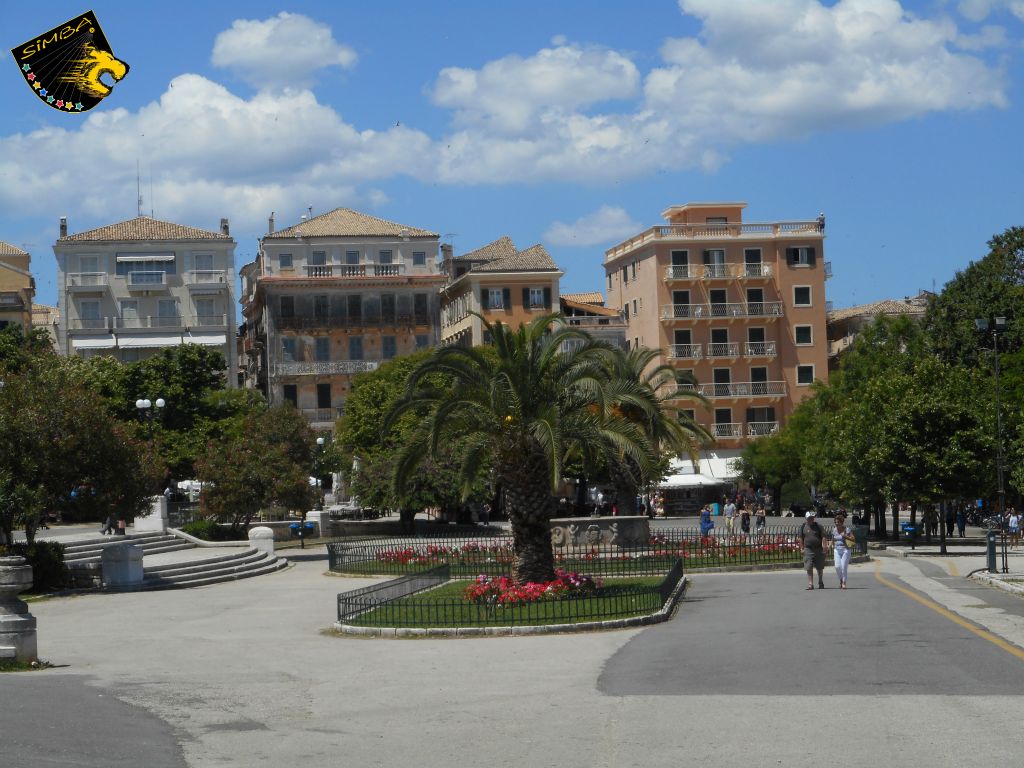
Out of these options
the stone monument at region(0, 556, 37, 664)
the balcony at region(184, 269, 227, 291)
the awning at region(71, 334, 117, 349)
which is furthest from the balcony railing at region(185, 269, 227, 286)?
the stone monument at region(0, 556, 37, 664)

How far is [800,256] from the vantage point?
8412cm

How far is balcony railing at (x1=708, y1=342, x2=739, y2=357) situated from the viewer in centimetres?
8312

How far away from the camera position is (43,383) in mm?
32906

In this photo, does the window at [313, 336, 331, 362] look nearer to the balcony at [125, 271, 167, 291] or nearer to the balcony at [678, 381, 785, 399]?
the balcony at [125, 271, 167, 291]

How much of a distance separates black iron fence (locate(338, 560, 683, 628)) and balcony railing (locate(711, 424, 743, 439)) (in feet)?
189

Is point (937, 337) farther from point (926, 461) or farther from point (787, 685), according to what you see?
point (787, 685)

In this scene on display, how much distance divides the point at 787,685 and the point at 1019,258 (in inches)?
2206

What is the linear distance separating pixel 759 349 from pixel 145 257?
37567 millimetres

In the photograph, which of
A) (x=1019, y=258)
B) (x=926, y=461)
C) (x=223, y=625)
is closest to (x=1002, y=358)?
(x=1019, y=258)

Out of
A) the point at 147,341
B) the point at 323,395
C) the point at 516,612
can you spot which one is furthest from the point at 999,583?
the point at 147,341

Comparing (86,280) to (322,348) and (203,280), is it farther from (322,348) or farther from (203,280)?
(322,348)

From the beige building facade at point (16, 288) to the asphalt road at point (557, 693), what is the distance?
65511 millimetres

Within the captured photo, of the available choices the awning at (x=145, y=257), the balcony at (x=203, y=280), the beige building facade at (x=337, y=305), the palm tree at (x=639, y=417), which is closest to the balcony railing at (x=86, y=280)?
the awning at (x=145, y=257)

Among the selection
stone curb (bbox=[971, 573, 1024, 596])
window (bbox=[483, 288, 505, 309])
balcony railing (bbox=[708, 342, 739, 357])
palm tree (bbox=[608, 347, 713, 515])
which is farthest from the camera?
window (bbox=[483, 288, 505, 309])
